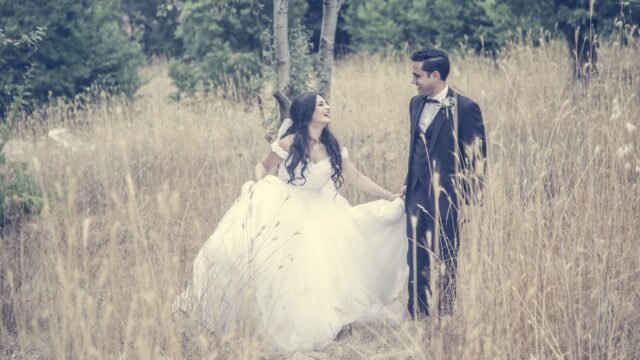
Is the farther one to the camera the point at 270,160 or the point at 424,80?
the point at 270,160

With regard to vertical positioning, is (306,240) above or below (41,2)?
below

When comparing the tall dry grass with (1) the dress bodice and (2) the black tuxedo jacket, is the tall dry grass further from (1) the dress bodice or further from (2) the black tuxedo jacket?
(1) the dress bodice

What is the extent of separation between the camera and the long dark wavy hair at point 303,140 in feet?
14.4

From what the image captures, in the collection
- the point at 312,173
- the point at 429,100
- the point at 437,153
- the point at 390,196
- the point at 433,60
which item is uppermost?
the point at 433,60

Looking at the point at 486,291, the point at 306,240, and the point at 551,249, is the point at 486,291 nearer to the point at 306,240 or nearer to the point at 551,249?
the point at 551,249

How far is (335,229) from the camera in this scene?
439 cm

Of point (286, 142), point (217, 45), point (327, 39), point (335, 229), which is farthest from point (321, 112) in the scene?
point (217, 45)

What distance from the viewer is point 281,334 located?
4.03 meters

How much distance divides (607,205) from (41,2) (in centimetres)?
972

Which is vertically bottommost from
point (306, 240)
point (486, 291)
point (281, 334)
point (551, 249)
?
point (281, 334)

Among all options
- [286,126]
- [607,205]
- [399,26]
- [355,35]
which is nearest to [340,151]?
[286,126]

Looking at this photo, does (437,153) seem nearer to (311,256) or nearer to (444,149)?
(444,149)

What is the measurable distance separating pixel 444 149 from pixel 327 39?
7.80 feet

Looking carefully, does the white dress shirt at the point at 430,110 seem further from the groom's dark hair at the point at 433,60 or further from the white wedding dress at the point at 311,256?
the white wedding dress at the point at 311,256
